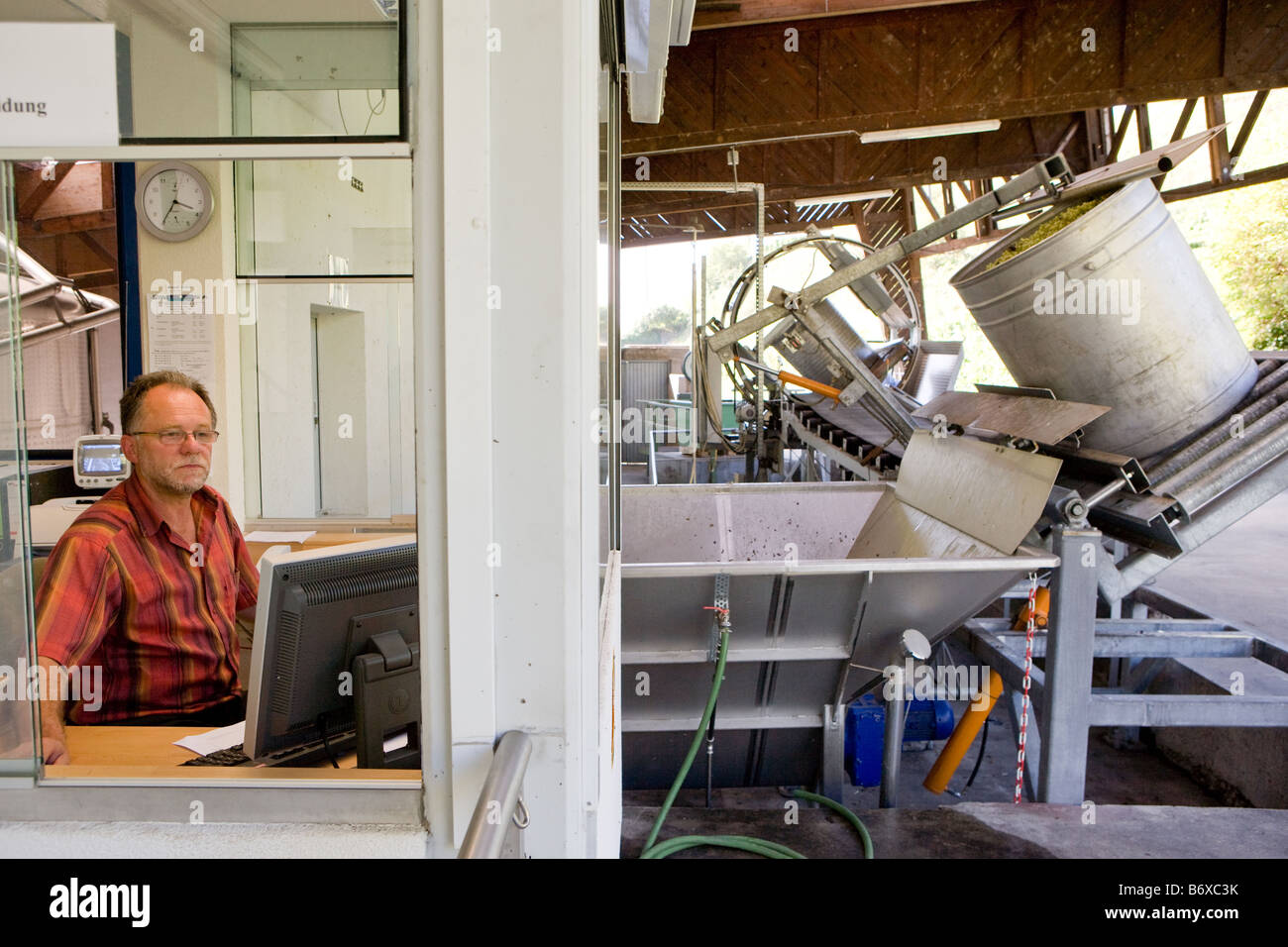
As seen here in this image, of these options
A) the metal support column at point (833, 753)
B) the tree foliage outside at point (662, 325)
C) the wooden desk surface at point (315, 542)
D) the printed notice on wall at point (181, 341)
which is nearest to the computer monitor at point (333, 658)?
the wooden desk surface at point (315, 542)

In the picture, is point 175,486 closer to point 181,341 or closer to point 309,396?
point 181,341

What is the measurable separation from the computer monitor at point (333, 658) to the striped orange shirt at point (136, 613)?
2.65 feet

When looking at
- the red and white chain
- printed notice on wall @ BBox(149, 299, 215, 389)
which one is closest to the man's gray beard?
printed notice on wall @ BBox(149, 299, 215, 389)

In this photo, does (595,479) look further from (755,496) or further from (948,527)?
(755,496)

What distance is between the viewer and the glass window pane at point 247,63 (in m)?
1.35

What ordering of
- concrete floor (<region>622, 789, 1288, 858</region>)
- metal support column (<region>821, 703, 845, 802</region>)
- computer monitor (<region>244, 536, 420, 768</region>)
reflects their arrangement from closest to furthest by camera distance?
1. computer monitor (<region>244, 536, 420, 768</region>)
2. concrete floor (<region>622, 789, 1288, 858</region>)
3. metal support column (<region>821, 703, 845, 802</region>)

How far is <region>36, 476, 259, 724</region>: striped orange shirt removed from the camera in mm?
2266

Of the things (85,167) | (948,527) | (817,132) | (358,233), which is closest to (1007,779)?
(948,527)

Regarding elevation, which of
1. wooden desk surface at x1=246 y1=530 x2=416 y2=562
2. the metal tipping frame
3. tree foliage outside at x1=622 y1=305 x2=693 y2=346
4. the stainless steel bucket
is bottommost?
the metal tipping frame

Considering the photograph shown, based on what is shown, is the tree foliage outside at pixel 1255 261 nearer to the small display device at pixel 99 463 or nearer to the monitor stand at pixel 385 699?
the small display device at pixel 99 463

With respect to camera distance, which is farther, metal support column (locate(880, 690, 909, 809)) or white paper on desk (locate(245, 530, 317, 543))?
white paper on desk (locate(245, 530, 317, 543))

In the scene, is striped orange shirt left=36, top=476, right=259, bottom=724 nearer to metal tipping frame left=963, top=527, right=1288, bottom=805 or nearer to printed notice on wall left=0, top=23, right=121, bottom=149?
printed notice on wall left=0, top=23, right=121, bottom=149

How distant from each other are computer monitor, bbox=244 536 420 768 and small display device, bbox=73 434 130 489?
310 centimetres

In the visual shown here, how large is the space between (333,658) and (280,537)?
2.65 m
